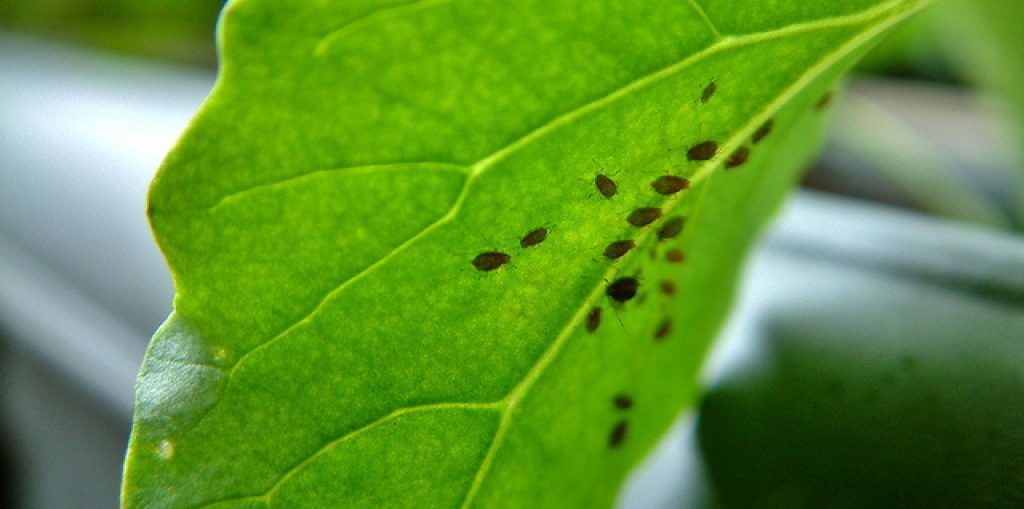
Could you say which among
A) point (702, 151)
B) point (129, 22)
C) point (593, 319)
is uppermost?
point (702, 151)

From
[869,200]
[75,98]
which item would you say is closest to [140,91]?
[75,98]

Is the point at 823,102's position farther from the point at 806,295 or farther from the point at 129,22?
the point at 129,22

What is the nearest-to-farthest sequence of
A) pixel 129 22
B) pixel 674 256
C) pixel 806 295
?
pixel 674 256
pixel 806 295
pixel 129 22

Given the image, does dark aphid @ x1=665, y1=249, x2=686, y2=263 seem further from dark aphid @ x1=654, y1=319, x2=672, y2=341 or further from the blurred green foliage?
the blurred green foliage

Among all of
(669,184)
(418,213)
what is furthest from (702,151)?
(418,213)

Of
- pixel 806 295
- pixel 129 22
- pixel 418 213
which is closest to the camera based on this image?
pixel 418 213

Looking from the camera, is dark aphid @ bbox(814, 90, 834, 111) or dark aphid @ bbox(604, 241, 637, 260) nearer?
dark aphid @ bbox(604, 241, 637, 260)

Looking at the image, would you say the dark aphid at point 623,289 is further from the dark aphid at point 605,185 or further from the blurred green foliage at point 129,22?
the blurred green foliage at point 129,22

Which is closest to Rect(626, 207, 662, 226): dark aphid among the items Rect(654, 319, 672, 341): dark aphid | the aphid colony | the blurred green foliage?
the aphid colony
